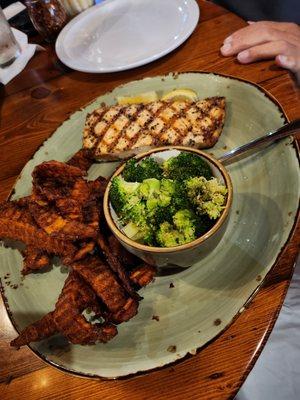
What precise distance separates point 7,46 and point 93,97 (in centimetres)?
99

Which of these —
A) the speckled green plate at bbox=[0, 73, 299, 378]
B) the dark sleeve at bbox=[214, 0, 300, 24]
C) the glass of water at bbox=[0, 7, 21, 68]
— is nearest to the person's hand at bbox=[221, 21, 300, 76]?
the speckled green plate at bbox=[0, 73, 299, 378]

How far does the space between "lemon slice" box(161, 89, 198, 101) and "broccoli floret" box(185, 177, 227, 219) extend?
0.83m

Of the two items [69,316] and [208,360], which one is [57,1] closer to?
[69,316]

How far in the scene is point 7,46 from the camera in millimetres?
2928

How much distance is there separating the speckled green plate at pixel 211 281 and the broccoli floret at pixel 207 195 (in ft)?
0.80

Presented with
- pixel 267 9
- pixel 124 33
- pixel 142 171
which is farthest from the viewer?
pixel 267 9

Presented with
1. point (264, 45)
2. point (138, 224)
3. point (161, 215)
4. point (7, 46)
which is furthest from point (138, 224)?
point (7, 46)

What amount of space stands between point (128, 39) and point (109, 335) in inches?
88.6

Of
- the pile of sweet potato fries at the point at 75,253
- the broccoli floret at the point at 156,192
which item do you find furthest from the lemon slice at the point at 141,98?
the broccoli floret at the point at 156,192

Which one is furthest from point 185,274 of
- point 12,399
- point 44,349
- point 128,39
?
point 128,39

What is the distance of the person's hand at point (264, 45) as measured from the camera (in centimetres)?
219

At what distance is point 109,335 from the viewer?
1405mm

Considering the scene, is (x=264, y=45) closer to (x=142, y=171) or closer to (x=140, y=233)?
(x=142, y=171)

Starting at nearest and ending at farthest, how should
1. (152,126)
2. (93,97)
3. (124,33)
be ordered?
1. (152,126)
2. (93,97)
3. (124,33)
